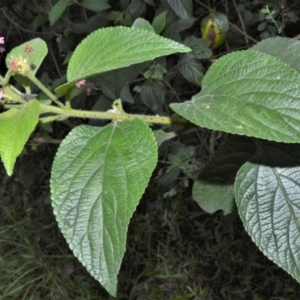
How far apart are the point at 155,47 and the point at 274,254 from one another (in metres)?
Answer: 0.39

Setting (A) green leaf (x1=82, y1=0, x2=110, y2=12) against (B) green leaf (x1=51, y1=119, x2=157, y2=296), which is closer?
(B) green leaf (x1=51, y1=119, x2=157, y2=296)

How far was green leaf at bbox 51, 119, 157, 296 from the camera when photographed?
0.70 m

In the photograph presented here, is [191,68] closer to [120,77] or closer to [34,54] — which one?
[120,77]

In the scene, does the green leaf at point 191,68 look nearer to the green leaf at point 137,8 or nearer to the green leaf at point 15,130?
the green leaf at point 137,8

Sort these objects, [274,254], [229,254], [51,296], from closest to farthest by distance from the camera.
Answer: [274,254] → [229,254] → [51,296]

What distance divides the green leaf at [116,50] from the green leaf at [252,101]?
99mm

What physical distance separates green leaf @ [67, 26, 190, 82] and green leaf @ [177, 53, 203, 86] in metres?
0.98

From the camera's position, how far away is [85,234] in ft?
2.36

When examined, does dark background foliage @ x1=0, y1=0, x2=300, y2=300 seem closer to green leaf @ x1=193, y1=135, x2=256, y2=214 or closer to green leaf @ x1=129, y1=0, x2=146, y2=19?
green leaf @ x1=129, y1=0, x2=146, y2=19

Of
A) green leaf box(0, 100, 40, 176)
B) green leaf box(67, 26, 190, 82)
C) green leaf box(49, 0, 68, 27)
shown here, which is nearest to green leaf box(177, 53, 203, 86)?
green leaf box(49, 0, 68, 27)

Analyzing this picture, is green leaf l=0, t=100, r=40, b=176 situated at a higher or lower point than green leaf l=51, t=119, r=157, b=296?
higher

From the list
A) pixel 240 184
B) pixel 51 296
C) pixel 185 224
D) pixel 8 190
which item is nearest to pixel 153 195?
pixel 185 224

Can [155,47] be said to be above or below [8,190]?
above

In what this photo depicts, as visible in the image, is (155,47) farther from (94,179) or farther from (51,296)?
(51,296)
